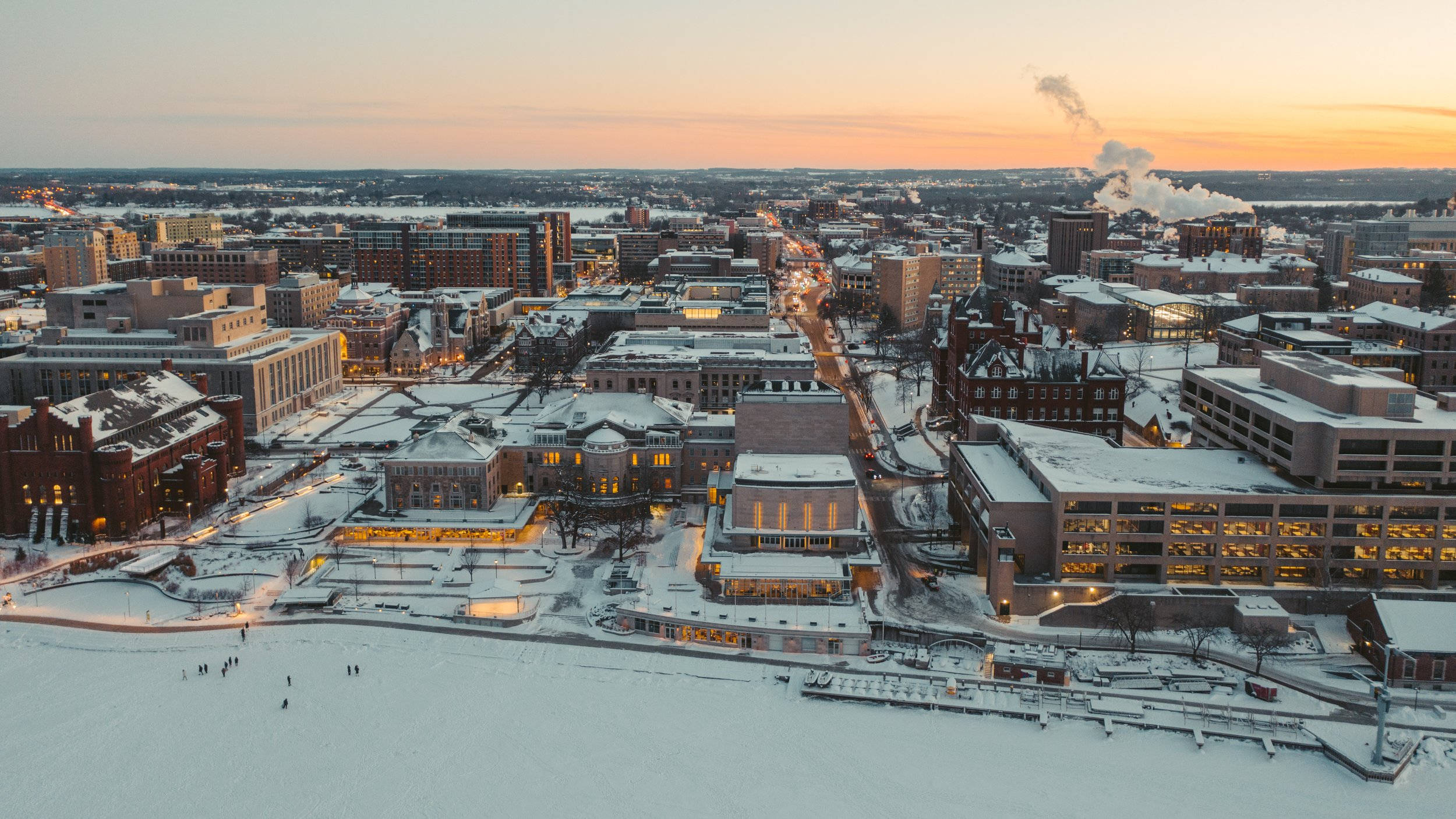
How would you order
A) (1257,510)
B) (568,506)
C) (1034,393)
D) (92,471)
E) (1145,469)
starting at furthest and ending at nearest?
1. (1034,393)
2. (568,506)
3. (92,471)
4. (1145,469)
5. (1257,510)

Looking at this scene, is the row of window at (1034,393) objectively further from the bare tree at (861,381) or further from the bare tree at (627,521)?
the bare tree at (627,521)

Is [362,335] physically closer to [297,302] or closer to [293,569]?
[297,302]

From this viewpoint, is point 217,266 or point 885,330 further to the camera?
point 217,266

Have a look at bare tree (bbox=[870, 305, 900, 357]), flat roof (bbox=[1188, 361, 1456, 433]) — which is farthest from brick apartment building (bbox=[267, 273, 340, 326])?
flat roof (bbox=[1188, 361, 1456, 433])

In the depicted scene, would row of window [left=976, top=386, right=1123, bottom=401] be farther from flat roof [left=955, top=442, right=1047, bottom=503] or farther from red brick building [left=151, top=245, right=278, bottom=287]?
red brick building [left=151, top=245, right=278, bottom=287]

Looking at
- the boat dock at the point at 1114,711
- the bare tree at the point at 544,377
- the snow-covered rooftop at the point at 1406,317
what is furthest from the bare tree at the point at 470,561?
the snow-covered rooftop at the point at 1406,317

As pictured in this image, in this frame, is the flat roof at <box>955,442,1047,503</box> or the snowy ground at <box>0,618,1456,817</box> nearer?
the snowy ground at <box>0,618,1456,817</box>

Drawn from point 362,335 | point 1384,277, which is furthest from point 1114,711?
point 1384,277
